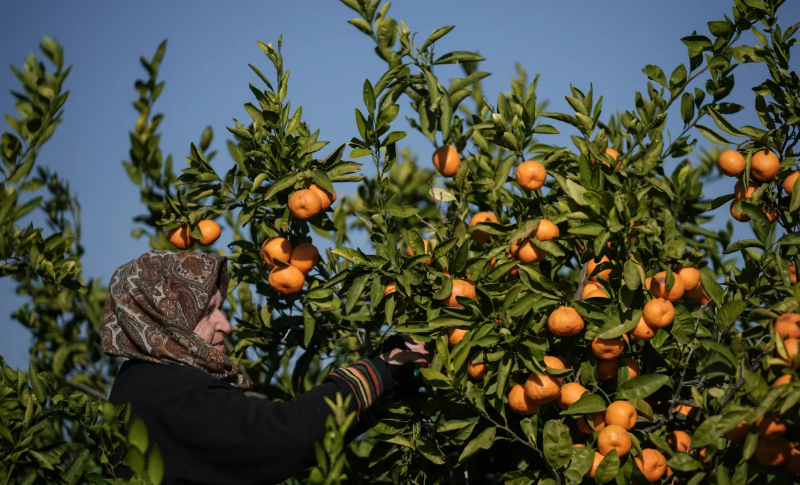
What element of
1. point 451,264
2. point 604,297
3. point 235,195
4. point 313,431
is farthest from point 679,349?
point 235,195

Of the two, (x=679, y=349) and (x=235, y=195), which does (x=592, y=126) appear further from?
(x=235, y=195)

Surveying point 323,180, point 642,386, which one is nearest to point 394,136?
point 323,180

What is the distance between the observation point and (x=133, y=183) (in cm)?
333

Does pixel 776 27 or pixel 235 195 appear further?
pixel 235 195

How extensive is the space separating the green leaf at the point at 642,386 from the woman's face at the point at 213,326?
1.33 m

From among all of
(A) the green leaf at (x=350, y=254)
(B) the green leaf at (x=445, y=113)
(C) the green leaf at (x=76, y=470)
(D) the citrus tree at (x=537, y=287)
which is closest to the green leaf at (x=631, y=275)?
(D) the citrus tree at (x=537, y=287)

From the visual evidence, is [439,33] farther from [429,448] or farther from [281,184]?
[429,448]

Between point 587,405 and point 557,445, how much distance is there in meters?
0.13

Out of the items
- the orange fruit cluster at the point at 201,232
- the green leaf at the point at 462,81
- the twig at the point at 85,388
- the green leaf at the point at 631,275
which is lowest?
the green leaf at the point at 631,275

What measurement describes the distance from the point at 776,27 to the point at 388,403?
64.3 inches

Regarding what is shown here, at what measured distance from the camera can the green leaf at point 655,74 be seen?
228 cm

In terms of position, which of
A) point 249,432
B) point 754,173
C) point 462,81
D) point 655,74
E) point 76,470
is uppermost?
point 655,74

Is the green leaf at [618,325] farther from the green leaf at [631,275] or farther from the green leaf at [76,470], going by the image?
the green leaf at [76,470]

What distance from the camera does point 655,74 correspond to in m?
2.28
